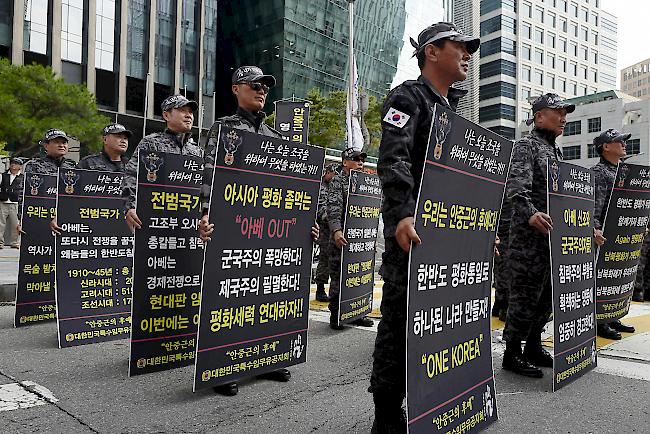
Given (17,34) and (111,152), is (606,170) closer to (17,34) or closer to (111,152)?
(111,152)

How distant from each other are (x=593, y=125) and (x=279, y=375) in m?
60.3

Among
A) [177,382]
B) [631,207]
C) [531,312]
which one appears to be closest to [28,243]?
[177,382]

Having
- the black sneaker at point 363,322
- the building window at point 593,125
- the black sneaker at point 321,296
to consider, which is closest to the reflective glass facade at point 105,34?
the black sneaker at point 321,296

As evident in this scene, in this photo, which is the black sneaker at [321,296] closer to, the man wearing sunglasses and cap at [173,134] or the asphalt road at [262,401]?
the asphalt road at [262,401]

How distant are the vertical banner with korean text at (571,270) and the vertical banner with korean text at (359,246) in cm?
223

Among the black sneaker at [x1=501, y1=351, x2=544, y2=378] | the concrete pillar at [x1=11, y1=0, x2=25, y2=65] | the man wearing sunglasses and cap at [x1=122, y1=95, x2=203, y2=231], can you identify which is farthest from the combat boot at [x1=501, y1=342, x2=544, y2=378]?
the concrete pillar at [x1=11, y1=0, x2=25, y2=65]

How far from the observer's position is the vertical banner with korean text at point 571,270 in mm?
3893

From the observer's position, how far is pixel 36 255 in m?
5.97

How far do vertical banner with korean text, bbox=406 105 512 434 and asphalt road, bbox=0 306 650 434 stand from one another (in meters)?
0.50

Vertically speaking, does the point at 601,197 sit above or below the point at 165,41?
below

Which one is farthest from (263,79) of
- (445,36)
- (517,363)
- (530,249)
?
(517,363)

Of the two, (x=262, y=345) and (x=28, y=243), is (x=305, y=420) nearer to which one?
(x=262, y=345)

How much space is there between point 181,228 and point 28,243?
8.31ft

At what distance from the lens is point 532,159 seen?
4.36 metres
